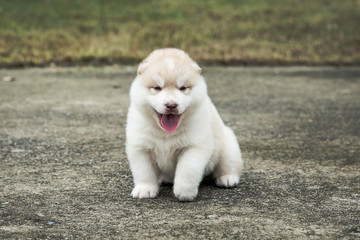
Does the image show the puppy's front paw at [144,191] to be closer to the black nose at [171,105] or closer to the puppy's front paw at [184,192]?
the puppy's front paw at [184,192]

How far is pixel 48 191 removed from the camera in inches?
130

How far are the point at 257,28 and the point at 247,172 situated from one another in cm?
840

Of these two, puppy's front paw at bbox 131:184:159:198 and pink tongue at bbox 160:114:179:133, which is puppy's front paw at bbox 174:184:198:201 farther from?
pink tongue at bbox 160:114:179:133

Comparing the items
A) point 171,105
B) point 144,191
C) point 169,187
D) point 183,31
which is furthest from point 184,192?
point 183,31

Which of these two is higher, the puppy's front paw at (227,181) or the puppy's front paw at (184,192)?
the puppy's front paw at (184,192)

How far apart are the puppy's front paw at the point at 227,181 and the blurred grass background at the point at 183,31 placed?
5.83 metres

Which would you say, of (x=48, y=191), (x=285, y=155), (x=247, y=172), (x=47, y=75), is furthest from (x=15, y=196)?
(x=47, y=75)

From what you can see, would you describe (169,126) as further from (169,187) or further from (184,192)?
(169,187)

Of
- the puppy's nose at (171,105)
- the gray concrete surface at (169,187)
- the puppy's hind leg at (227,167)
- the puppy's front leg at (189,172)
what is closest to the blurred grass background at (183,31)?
the gray concrete surface at (169,187)

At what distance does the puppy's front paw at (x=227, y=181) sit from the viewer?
3.43 metres

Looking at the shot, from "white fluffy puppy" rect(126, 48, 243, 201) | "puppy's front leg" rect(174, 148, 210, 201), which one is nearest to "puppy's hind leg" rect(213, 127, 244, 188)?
"white fluffy puppy" rect(126, 48, 243, 201)

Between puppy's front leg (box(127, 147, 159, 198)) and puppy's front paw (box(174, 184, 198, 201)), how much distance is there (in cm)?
19

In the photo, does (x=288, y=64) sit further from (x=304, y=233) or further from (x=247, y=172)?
(x=304, y=233)

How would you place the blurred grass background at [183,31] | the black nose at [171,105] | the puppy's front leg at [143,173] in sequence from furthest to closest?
the blurred grass background at [183,31]
the puppy's front leg at [143,173]
the black nose at [171,105]
